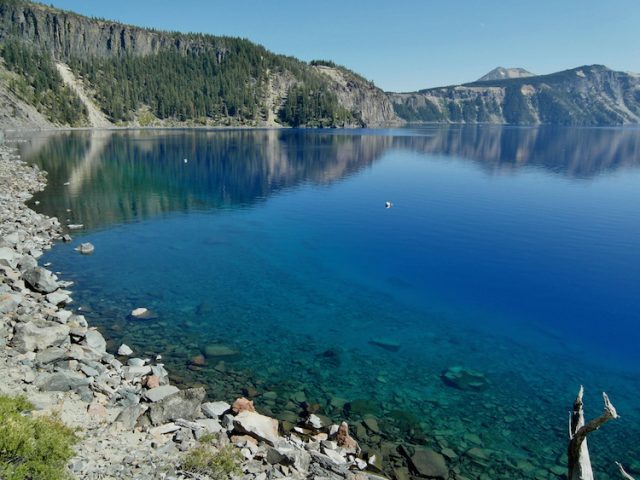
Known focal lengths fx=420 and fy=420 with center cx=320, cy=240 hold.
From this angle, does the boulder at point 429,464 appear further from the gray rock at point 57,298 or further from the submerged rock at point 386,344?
the gray rock at point 57,298

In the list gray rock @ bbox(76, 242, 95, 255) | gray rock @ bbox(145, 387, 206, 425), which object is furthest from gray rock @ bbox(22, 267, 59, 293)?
gray rock @ bbox(145, 387, 206, 425)

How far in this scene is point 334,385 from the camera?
74.1 ft

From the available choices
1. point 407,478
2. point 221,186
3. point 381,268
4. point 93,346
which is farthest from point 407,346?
point 221,186

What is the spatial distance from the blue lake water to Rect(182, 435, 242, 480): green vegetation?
17.9 feet

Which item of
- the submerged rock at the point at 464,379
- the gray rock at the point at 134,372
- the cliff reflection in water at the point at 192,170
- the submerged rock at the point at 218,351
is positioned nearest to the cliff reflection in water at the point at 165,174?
the cliff reflection in water at the point at 192,170

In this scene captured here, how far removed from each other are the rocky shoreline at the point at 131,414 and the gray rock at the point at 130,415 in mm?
38

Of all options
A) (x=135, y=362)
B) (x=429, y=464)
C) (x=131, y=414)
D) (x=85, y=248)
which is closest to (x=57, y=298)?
(x=135, y=362)

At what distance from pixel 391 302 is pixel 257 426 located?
1887 cm

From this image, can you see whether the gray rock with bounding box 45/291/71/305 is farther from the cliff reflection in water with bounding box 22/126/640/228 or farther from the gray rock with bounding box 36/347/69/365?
the cliff reflection in water with bounding box 22/126/640/228

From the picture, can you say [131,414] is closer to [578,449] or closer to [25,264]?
[578,449]

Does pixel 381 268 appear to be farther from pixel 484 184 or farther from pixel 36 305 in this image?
pixel 484 184

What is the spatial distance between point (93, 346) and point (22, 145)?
12742cm

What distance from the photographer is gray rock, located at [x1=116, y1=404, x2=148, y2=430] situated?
1572 centimetres

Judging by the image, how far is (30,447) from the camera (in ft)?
36.6
